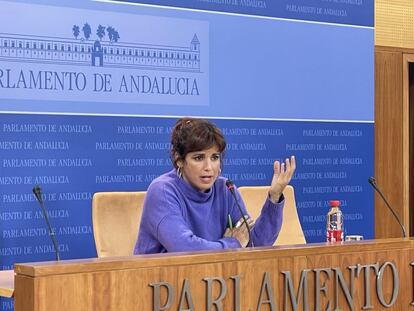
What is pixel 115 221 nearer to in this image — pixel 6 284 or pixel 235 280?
pixel 6 284

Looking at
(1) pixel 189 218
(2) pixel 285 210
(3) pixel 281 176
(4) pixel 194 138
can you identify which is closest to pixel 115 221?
(1) pixel 189 218

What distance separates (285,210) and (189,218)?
109cm

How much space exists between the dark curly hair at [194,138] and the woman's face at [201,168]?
0.02m

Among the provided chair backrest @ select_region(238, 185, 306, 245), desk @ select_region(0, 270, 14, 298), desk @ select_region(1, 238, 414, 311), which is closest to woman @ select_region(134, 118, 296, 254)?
desk @ select_region(0, 270, 14, 298)

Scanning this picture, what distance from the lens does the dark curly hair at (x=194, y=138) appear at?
10.8 feet

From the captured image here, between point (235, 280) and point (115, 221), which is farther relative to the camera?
point (115, 221)

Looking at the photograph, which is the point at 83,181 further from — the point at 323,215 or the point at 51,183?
the point at 323,215

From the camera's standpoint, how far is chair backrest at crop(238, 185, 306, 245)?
416 centimetres

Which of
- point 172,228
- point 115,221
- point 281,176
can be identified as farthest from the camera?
point 115,221

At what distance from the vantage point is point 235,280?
7.73 ft

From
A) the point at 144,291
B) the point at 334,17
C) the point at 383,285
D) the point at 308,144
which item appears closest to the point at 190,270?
the point at 144,291

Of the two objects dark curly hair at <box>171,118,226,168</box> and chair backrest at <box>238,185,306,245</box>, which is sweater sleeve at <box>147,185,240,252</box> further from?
chair backrest at <box>238,185,306,245</box>

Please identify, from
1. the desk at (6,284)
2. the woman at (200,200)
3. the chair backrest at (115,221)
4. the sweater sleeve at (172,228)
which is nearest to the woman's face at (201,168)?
the woman at (200,200)

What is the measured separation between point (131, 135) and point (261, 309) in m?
2.06
